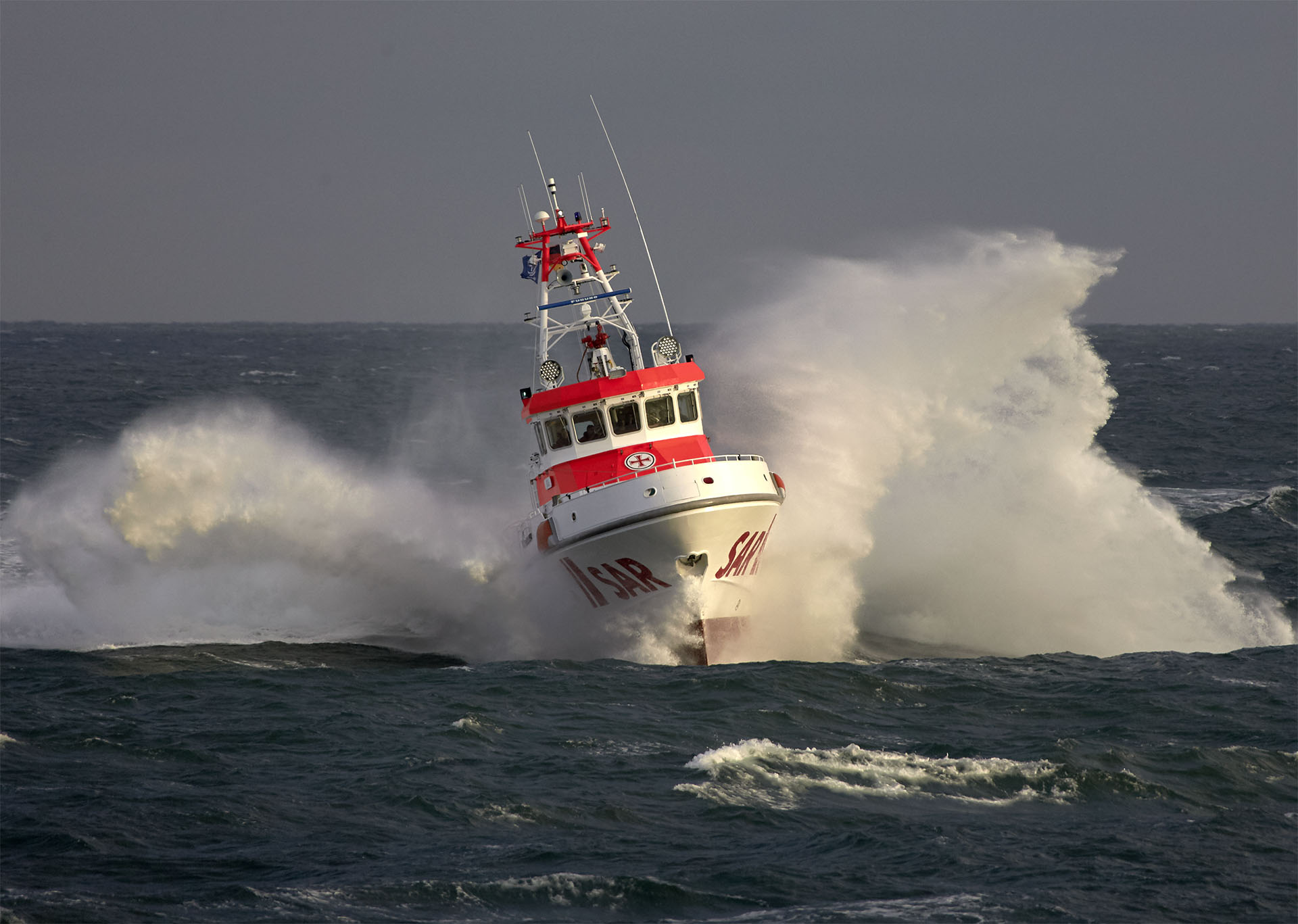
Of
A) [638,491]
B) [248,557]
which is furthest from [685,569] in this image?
[248,557]

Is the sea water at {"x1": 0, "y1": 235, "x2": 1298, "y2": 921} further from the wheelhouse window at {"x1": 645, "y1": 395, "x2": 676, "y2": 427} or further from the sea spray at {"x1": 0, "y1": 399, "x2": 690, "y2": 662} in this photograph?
the wheelhouse window at {"x1": 645, "y1": 395, "x2": 676, "y2": 427}

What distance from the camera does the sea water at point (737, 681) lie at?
1396 cm

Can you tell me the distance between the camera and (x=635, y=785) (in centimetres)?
1664

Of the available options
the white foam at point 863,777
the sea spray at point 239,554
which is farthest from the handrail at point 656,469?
the white foam at point 863,777

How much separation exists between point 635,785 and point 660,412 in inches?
396

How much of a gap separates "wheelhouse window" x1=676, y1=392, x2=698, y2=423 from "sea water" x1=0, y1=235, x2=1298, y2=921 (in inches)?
115

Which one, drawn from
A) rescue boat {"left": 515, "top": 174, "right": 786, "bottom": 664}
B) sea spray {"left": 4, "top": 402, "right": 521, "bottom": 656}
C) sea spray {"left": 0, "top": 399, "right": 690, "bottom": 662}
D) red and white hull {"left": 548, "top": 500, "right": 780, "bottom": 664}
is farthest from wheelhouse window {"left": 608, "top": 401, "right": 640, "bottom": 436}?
sea spray {"left": 4, "top": 402, "right": 521, "bottom": 656}

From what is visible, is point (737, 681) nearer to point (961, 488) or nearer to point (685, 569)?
point (685, 569)

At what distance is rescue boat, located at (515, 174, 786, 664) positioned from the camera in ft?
74.1

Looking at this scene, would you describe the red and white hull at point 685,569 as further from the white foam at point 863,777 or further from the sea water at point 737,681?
the white foam at point 863,777

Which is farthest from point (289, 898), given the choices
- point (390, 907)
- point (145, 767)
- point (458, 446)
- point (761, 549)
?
point (458, 446)

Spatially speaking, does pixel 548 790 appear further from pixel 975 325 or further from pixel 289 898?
pixel 975 325

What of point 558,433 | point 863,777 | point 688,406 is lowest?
point 863,777

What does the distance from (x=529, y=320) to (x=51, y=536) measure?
1243 cm
